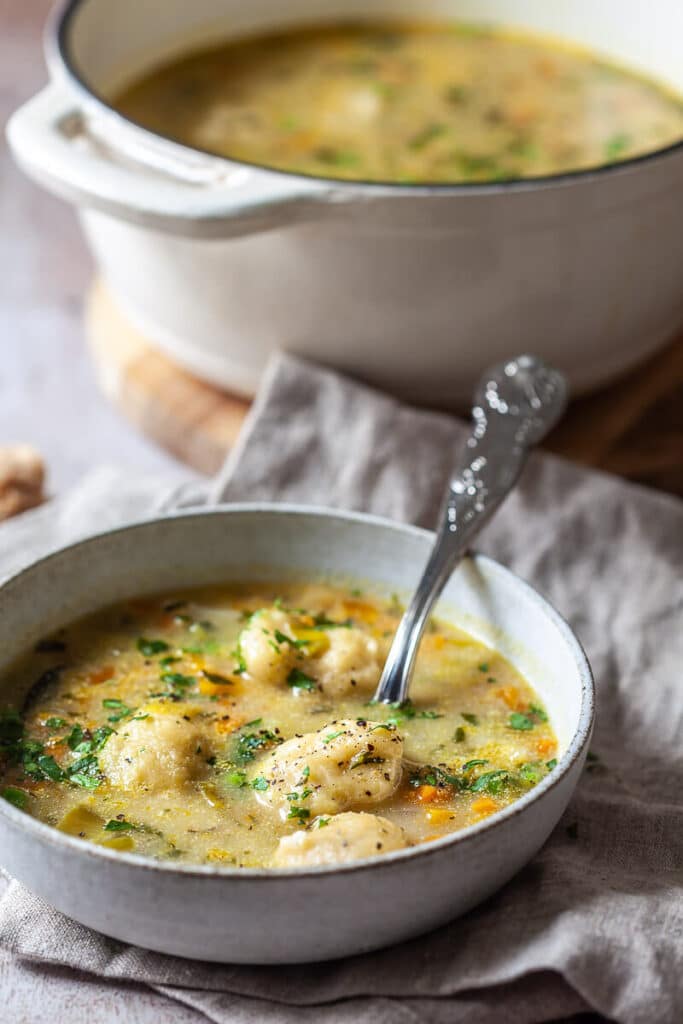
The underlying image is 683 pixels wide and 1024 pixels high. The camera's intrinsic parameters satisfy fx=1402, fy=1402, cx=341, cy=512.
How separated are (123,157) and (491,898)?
1507mm

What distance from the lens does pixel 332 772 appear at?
1.67 meters

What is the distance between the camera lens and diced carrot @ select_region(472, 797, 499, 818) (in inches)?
66.6

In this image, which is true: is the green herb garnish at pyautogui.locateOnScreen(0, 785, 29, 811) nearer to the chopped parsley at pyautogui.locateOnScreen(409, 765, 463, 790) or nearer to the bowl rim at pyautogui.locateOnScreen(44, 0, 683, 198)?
the chopped parsley at pyautogui.locateOnScreen(409, 765, 463, 790)

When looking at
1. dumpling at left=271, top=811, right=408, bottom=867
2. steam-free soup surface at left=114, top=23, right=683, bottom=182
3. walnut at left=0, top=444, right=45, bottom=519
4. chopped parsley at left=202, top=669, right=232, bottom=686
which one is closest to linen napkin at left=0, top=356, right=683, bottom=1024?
walnut at left=0, top=444, right=45, bottom=519

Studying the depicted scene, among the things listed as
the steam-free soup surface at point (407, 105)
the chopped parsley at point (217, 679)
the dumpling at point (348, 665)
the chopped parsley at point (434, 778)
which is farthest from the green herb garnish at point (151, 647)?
the steam-free soup surface at point (407, 105)

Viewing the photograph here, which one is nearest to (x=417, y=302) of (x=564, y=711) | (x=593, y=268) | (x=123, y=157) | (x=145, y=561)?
(x=593, y=268)

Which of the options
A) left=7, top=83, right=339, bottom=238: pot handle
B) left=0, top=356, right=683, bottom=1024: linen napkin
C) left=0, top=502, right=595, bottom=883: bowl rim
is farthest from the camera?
left=7, top=83, right=339, bottom=238: pot handle

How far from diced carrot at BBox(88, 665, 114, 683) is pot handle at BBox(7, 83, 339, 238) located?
2.54 feet

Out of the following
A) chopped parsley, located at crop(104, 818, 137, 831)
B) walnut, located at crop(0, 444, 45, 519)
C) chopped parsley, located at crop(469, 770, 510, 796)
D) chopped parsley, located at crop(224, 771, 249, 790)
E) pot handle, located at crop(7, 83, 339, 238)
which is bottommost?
walnut, located at crop(0, 444, 45, 519)

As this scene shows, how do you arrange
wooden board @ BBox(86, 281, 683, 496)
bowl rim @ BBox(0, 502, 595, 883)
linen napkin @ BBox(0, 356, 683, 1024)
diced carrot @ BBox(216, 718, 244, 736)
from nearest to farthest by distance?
1. bowl rim @ BBox(0, 502, 595, 883)
2. linen napkin @ BBox(0, 356, 683, 1024)
3. diced carrot @ BBox(216, 718, 244, 736)
4. wooden board @ BBox(86, 281, 683, 496)

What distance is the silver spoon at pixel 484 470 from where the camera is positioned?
1.96 m

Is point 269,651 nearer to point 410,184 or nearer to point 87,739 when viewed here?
point 87,739

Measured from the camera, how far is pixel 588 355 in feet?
8.95

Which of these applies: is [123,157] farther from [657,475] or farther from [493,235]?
[657,475]
